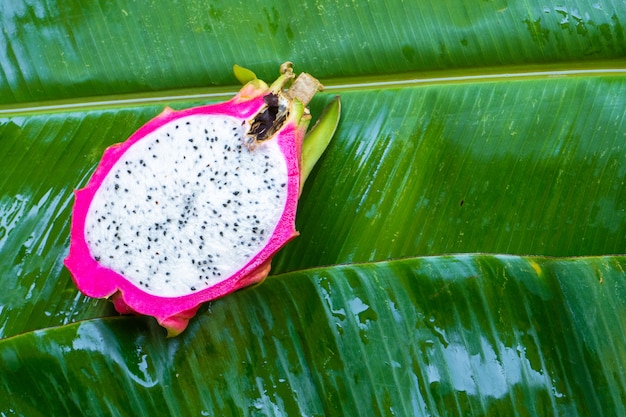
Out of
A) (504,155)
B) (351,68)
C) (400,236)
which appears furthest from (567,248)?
(351,68)

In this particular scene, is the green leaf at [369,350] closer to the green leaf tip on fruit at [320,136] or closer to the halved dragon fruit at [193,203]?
the halved dragon fruit at [193,203]

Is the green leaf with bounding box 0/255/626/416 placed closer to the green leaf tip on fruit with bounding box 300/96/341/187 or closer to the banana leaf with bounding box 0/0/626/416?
the banana leaf with bounding box 0/0/626/416

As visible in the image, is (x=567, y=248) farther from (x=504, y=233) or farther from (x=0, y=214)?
(x=0, y=214)

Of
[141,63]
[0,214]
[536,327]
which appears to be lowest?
[536,327]

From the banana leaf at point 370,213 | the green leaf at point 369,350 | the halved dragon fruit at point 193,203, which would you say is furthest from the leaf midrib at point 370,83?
the green leaf at point 369,350

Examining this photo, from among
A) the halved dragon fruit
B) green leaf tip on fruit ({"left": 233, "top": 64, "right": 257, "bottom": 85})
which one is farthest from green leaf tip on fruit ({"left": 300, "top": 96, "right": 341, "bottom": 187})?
green leaf tip on fruit ({"left": 233, "top": 64, "right": 257, "bottom": 85})
